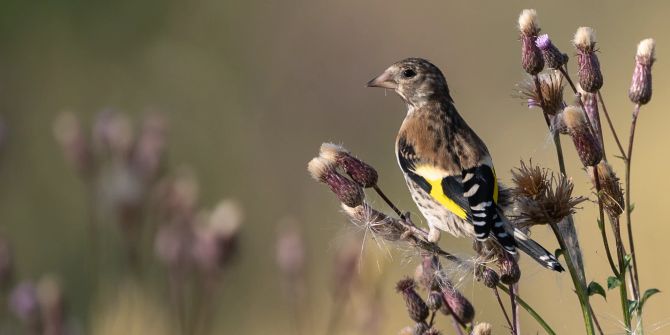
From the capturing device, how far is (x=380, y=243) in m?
3.01

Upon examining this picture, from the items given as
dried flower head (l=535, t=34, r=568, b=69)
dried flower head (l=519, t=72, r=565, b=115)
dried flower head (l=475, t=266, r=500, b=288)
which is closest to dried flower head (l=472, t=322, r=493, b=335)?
dried flower head (l=475, t=266, r=500, b=288)

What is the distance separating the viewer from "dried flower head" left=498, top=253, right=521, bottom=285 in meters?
2.80

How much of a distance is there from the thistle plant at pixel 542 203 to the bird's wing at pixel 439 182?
182 mm

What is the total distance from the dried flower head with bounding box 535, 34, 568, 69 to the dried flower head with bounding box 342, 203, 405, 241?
1.78 feet

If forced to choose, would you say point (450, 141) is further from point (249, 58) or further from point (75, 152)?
point (249, 58)

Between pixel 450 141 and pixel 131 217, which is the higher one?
pixel 450 141

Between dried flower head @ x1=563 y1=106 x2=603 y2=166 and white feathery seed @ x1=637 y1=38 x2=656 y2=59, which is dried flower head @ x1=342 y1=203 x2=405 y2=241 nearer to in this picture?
dried flower head @ x1=563 y1=106 x2=603 y2=166

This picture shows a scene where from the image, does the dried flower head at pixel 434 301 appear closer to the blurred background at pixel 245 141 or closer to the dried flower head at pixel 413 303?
the dried flower head at pixel 413 303

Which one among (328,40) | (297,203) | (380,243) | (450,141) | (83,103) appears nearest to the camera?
(380,243)

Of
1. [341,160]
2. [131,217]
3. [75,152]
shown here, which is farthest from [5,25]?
[341,160]

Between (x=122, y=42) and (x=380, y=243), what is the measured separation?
7853 millimetres

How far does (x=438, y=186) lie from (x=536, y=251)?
1.56 feet

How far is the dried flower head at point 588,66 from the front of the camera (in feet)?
9.64

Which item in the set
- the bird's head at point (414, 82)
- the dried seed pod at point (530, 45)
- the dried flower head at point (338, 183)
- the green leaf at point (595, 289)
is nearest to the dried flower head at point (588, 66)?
the dried seed pod at point (530, 45)
